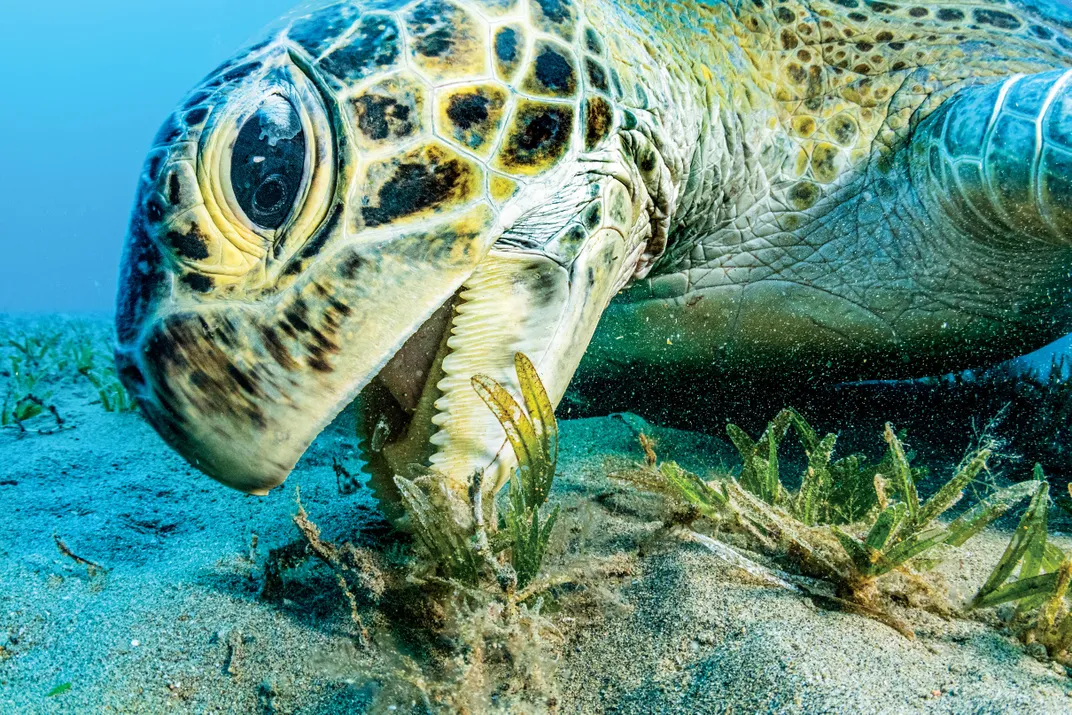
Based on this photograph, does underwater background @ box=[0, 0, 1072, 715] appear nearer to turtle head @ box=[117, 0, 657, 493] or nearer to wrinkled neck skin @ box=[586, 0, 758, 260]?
turtle head @ box=[117, 0, 657, 493]

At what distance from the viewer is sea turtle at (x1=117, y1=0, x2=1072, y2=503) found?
1.28 m

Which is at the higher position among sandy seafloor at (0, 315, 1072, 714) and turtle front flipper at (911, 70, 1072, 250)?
turtle front flipper at (911, 70, 1072, 250)

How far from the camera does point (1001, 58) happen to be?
2352 mm

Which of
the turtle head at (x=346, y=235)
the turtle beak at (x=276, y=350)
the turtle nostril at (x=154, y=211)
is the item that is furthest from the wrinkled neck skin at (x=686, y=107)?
the turtle nostril at (x=154, y=211)

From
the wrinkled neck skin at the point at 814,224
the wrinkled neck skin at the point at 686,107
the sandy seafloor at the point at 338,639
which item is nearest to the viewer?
the sandy seafloor at the point at 338,639

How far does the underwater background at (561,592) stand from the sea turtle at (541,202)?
1.28 ft

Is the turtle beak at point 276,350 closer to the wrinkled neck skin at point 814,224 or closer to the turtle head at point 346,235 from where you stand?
the turtle head at point 346,235

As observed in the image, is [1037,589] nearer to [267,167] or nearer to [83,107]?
[267,167]

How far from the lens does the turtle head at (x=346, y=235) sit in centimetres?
126

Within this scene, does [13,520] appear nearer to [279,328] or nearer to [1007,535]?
[279,328]

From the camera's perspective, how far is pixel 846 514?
1626mm

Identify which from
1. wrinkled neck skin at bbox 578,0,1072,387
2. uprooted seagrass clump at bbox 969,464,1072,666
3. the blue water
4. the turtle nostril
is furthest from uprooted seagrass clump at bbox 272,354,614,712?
the blue water

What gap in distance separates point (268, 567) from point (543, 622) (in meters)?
0.76

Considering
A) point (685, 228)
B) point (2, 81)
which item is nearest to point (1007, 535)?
point (685, 228)
